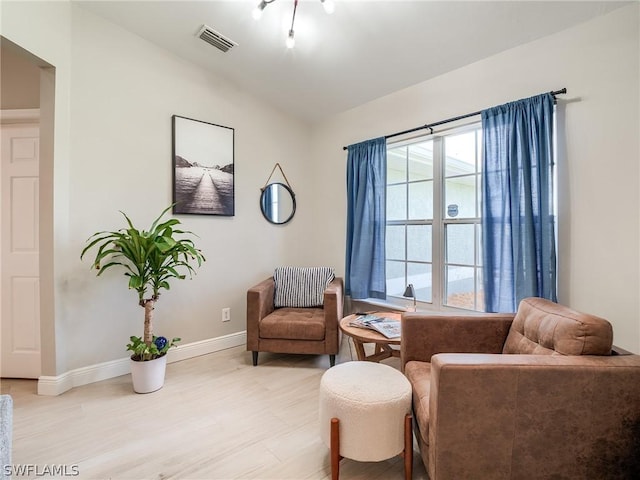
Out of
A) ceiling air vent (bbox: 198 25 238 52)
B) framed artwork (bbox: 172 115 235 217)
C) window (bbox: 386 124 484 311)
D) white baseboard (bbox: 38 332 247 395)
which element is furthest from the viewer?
framed artwork (bbox: 172 115 235 217)

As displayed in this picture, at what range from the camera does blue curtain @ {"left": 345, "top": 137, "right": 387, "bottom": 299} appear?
9.44 feet

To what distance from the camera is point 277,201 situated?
337 centimetres

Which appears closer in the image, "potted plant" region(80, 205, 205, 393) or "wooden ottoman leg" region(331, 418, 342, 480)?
"wooden ottoman leg" region(331, 418, 342, 480)

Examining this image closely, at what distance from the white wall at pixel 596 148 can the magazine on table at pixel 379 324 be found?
3.66 feet

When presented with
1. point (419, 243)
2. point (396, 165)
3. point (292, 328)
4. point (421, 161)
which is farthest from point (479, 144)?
point (292, 328)

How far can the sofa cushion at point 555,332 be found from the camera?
1.15 metres

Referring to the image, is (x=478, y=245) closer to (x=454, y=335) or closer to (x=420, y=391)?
(x=454, y=335)

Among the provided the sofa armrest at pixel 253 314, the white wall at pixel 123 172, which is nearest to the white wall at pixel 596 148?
the sofa armrest at pixel 253 314

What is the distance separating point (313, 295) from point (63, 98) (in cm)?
254

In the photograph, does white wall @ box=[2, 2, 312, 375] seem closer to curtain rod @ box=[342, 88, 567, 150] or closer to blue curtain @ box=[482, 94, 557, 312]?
curtain rod @ box=[342, 88, 567, 150]

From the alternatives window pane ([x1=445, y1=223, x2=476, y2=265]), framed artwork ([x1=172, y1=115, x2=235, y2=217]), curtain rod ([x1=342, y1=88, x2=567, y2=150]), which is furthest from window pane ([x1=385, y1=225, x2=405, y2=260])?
framed artwork ([x1=172, y1=115, x2=235, y2=217])

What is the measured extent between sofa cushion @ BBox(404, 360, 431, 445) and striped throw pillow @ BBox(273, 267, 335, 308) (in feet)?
4.62

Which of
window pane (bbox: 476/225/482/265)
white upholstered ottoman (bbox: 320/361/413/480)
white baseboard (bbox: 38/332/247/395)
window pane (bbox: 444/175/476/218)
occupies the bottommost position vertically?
white baseboard (bbox: 38/332/247/395)

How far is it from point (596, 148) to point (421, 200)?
4.04 feet
